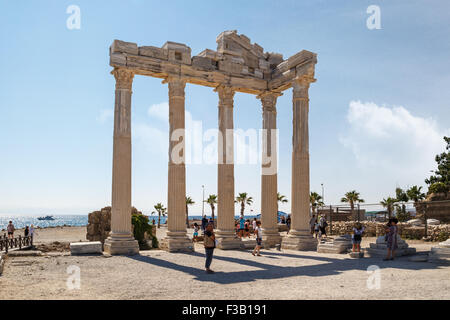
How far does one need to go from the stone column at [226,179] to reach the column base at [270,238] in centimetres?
194

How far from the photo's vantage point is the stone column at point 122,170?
19.0m

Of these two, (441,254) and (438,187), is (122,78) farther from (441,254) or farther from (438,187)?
(438,187)

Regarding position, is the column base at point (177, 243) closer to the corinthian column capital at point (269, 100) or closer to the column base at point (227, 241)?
the column base at point (227, 241)

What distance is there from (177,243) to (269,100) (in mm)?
10800

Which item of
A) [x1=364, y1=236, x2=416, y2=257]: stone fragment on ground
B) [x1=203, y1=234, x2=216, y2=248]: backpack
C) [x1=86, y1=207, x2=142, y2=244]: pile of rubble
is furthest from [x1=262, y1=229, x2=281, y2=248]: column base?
[x1=86, y1=207, x2=142, y2=244]: pile of rubble

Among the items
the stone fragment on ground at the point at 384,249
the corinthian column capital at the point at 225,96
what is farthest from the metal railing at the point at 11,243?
the stone fragment on ground at the point at 384,249

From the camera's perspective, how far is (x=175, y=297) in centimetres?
900

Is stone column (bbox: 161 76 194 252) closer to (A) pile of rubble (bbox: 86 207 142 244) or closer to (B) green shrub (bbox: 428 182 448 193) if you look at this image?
(A) pile of rubble (bbox: 86 207 142 244)

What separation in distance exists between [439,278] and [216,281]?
21.7 feet

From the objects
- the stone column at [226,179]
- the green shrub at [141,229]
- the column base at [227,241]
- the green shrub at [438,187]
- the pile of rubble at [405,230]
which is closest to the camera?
the column base at [227,241]

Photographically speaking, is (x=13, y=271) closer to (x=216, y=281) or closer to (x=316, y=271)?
(x=216, y=281)

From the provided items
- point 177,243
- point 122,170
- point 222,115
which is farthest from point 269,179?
point 122,170

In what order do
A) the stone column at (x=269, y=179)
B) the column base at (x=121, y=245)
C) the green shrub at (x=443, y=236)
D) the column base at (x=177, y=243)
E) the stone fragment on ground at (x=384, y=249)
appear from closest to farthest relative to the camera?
the stone fragment on ground at (x=384, y=249), the column base at (x=121, y=245), the column base at (x=177, y=243), the stone column at (x=269, y=179), the green shrub at (x=443, y=236)

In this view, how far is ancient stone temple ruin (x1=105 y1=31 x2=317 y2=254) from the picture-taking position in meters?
19.5
